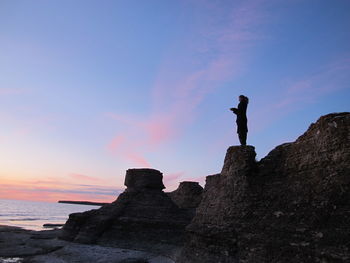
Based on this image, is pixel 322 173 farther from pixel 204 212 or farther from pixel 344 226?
pixel 204 212

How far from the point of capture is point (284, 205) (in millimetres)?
9570

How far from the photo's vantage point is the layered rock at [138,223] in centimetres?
2272

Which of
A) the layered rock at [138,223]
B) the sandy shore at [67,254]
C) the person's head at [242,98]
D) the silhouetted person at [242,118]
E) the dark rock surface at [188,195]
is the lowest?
the sandy shore at [67,254]

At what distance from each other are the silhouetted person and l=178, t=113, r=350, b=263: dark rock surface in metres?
1.15

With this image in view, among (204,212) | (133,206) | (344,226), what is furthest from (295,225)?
(133,206)

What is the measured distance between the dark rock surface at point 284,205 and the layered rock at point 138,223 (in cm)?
984

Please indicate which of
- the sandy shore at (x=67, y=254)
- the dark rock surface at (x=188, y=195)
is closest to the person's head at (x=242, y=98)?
the sandy shore at (x=67, y=254)

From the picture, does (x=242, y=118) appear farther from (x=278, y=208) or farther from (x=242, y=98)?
(x=278, y=208)

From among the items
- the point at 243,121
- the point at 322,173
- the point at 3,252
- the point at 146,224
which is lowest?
the point at 3,252

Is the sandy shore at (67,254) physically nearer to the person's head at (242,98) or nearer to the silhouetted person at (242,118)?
the silhouetted person at (242,118)

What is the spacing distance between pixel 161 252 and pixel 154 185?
8.92 m

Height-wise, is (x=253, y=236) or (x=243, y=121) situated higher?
(x=243, y=121)

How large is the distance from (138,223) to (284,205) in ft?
53.4

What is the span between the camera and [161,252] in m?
20.7
